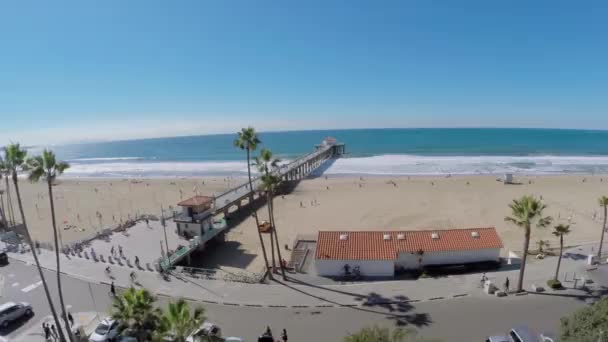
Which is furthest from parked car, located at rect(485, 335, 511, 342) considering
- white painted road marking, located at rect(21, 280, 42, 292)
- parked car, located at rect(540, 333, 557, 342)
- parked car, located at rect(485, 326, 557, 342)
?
white painted road marking, located at rect(21, 280, 42, 292)

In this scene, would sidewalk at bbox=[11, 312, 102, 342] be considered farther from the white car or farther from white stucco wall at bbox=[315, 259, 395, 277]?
white stucco wall at bbox=[315, 259, 395, 277]

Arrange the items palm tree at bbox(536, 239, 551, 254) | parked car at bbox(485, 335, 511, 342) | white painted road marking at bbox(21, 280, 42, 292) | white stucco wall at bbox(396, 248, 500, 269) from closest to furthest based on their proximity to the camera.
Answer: parked car at bbox(485, 335, 511, 342), white painted road marking at bbox(21, 280, 42, 292), white stucco wall at bbox(396, 248, 500, 269), palm tree at bbox(536, 239, 551, 254)

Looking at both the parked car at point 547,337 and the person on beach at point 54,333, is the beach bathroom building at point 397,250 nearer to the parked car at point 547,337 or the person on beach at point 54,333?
the parked car at point 547,337

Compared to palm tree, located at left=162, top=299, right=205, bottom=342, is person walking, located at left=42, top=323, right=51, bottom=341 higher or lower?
lower

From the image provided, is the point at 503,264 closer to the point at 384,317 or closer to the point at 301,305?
the point at 384,317

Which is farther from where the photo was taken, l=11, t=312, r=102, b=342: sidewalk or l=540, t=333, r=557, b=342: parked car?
l=11, t=312, r=102, b=342: sidewalk

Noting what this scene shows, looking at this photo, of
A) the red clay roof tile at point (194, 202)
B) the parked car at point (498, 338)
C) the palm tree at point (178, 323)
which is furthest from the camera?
the red clay roof tile at point (194, 202)

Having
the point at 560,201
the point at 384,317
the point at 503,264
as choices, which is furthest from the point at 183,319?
the point at 560,201

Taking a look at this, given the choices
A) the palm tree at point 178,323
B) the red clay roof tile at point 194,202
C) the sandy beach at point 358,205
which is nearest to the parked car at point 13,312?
the sandy beach at point 358,205
